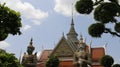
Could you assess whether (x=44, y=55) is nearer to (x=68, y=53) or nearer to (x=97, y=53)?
(x=68, y=53)

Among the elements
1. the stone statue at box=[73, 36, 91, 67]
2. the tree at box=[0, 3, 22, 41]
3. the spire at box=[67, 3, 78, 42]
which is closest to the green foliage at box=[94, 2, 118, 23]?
the tree at box=[0, 3, 22, 41]

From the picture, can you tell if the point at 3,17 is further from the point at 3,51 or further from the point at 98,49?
the point at 98,49

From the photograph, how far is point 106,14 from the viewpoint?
15.2 m

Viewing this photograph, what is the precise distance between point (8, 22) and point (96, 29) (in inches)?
187

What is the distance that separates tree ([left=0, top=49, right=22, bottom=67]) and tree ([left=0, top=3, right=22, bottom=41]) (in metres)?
0.84

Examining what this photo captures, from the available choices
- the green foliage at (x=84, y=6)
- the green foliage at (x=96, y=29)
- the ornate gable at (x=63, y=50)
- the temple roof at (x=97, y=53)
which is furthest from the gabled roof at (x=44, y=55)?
the green foliage at (x=84, y=6)

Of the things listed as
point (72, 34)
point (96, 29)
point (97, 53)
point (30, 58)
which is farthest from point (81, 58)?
point (96, 29)

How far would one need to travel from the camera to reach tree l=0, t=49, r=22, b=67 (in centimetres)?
1762

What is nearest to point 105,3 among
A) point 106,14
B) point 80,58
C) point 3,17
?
point 106,14

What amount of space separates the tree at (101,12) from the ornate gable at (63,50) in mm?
35409

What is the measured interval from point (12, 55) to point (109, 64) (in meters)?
5.24

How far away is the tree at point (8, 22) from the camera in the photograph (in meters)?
17.4

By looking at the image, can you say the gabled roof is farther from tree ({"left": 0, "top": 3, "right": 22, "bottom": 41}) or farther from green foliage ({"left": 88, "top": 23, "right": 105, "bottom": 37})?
green foliage ({"left": 88, "top": 23, "right": 105, "bottom": 37})

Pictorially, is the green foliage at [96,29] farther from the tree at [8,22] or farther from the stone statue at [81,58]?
the stone statue at [81,58]
